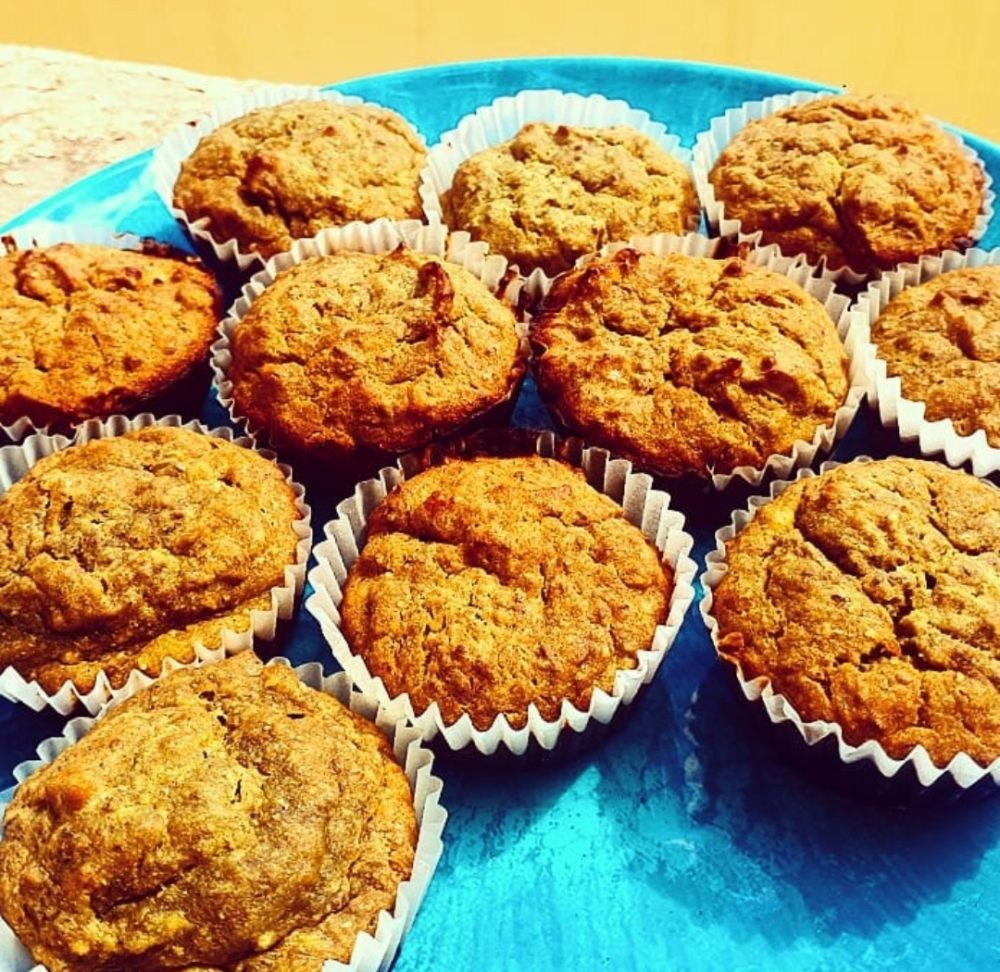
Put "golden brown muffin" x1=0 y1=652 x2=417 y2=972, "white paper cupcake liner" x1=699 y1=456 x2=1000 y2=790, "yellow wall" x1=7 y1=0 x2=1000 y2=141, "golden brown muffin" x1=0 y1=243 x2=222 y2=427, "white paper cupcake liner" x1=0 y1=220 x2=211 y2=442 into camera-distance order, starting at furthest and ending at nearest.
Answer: "yellow wall" x1=7 y1=0 x2=1000 y2=141, "white paper cupcake liner" x1=0 y1=220 x2=211 y2=442, "golden brown muffin" x1=0 y1=243 x2=222 y2=427, "white paper cupcake liner" x1=699 y1=456 x2=1000 y2=790, "golden brown muffin" x1=0 y1=652 x2=417 y2=972

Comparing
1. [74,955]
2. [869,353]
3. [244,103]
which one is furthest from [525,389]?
[74,955]

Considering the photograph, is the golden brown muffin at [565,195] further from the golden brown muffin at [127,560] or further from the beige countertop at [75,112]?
the beige countertop at [75,112]

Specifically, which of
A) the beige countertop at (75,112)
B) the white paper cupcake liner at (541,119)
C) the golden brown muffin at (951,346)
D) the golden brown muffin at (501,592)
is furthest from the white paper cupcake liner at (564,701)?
the beige countertop at (75,112)

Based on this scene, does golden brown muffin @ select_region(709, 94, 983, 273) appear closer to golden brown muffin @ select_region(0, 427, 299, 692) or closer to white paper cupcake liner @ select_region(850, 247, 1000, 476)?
white paper cupcake liner @ select_region(850, 247, 1000, 476)

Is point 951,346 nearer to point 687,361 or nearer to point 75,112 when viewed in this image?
point 687,361

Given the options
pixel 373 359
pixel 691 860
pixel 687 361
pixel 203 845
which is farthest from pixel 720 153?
pixel 203 845

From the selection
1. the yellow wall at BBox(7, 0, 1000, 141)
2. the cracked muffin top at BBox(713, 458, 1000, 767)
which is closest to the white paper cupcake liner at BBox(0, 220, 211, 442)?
the cracked muffin top at BBox(713, 458, 1000, 767)
